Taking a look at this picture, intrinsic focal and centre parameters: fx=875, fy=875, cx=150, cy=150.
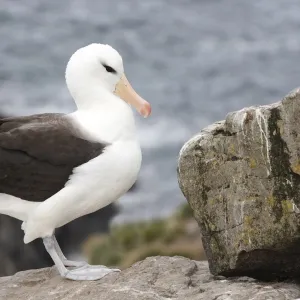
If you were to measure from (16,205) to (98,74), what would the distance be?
1.32 meters

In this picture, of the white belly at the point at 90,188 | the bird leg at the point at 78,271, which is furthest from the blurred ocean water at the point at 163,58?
the white belly at the point at 90,188

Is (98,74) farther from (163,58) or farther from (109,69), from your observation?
(163,58)

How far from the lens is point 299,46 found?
3453cm

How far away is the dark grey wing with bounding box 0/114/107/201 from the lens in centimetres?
693

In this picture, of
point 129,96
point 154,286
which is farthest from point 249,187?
point 129,96

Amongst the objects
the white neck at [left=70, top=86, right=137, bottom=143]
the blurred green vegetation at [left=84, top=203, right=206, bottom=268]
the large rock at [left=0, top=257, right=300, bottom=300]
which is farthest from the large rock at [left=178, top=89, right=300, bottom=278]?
the blurred green vegetation at [left=84, top=203, right=206, bottom=268]

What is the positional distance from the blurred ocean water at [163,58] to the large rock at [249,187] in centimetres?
1464

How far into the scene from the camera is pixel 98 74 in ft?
24.5

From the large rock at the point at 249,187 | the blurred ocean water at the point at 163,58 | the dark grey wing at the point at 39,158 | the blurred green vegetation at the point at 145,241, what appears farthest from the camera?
the blurred ocean water at the point at 163,58

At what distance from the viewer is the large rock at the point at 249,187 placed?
6141 mm

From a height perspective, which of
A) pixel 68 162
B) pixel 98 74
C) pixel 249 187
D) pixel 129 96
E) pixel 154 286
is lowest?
pixel 154 286

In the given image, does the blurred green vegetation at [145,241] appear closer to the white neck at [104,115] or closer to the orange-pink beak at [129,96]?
the orange-pink beak at [129,96]

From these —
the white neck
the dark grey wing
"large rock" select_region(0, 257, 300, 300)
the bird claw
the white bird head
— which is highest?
the white bird head

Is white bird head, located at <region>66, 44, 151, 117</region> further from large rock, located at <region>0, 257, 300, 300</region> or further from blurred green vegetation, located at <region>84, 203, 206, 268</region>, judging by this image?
blurred green vegetation, located at <region>84, 203, 206, 268</region>
